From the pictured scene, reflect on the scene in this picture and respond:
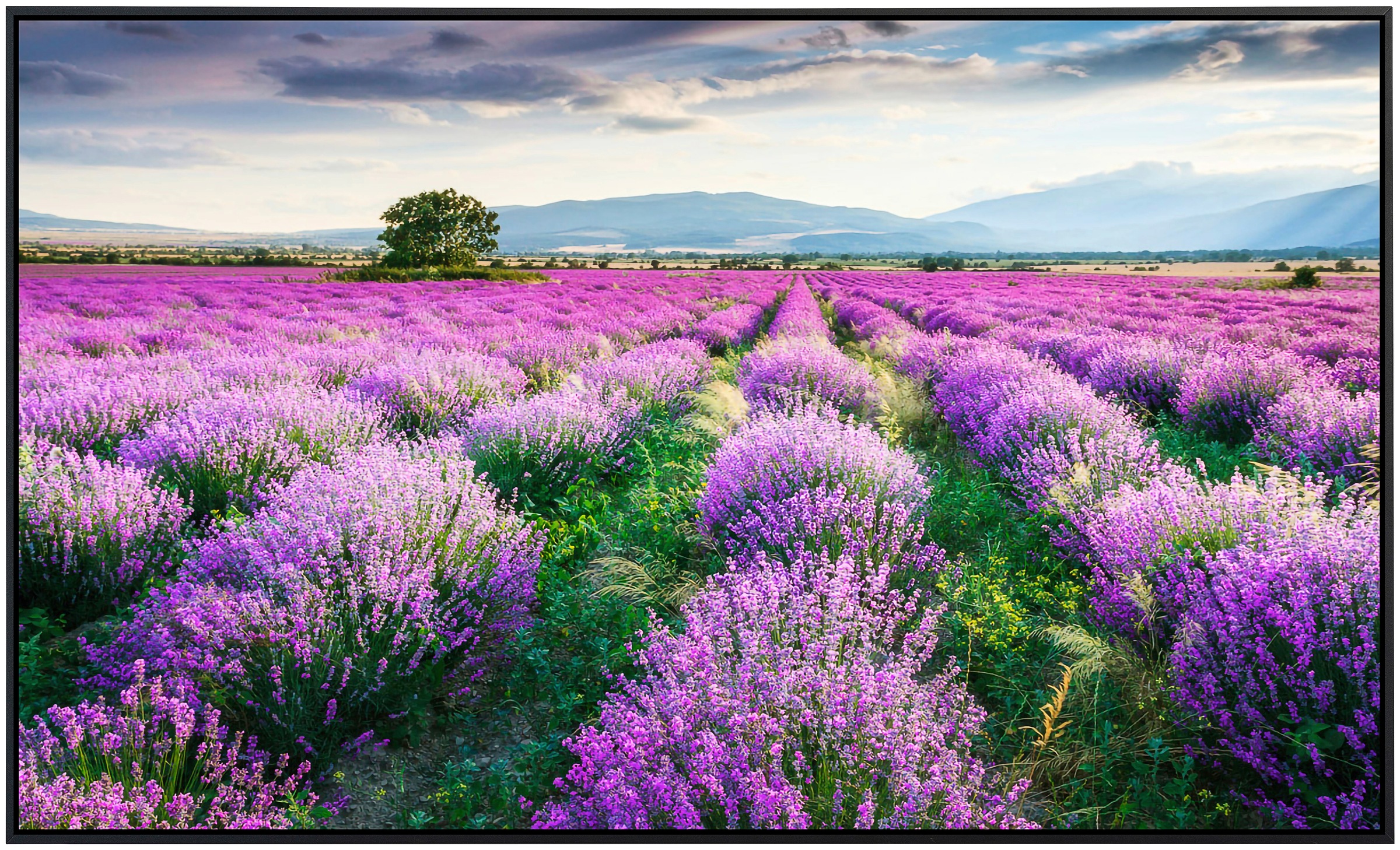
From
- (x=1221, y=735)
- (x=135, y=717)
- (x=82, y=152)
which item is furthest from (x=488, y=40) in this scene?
(x=1221, y=735)

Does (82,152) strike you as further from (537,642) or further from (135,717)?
(537,642)

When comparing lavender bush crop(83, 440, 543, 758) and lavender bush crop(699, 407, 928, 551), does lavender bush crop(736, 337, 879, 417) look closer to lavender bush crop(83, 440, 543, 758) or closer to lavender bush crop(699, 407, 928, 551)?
lavender bush crop(699, 407, 928, 551)

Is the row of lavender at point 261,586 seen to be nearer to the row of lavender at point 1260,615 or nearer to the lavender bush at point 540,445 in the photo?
the lavender bush at point 540,445

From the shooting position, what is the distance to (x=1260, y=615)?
2240mm

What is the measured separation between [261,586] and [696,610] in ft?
5.46

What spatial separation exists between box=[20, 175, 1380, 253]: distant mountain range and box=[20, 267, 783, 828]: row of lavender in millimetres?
1242

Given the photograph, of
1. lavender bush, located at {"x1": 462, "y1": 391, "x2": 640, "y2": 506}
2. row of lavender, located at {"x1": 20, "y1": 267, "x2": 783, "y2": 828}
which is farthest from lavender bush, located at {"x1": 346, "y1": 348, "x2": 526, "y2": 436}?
row of lavender, located at {"x1": 20, "y1": 267, "x2": 783, "y2": 828}

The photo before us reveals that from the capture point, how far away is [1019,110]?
3.46 m

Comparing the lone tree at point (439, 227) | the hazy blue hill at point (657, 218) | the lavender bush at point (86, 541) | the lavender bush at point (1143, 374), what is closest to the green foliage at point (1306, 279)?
the lavender bush at point (1143, 374)

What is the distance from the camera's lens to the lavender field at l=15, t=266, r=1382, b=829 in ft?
6.42

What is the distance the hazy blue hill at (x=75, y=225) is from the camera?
9.52 ft

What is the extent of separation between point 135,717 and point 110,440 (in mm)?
3752

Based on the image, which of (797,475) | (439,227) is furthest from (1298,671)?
(439,227)

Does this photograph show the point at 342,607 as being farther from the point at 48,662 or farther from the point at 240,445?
the point at 240,445
